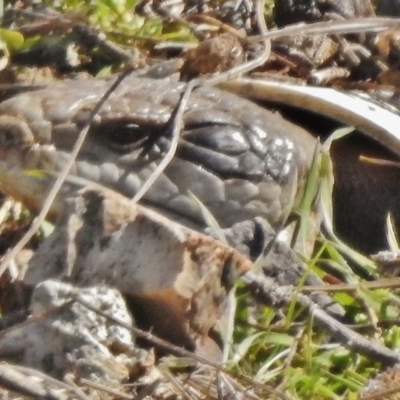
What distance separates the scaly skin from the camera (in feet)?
10.4

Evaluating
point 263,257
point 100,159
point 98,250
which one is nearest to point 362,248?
point 263,257

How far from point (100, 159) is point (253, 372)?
838 mm

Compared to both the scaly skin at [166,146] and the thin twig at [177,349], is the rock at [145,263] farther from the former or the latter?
the scaly skin at [166,146]

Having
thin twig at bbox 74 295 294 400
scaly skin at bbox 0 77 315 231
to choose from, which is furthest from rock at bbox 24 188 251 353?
scaly skin at bbox 0 77 315 231

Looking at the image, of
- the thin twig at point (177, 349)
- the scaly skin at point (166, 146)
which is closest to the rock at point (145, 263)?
the thin twig at point (177, 349)

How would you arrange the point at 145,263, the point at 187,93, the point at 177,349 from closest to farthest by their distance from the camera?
the point at 177,349 < the point at 145,263 < the point at 187,93

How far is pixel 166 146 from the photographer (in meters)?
3.27

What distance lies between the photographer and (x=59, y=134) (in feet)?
10.5

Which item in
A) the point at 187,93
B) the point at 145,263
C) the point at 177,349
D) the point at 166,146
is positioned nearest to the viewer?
the point at 177,349

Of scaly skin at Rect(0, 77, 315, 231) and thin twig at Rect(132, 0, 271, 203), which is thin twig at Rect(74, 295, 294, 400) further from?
scaly skin at Rect(0, 77, 315, 231)

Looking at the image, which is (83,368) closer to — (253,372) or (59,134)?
(253,372)

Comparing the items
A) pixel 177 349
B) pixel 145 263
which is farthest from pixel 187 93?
pixel 177 349

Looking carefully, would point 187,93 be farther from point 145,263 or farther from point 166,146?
point 145,263

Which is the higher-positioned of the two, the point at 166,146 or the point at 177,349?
the point at 177,349
